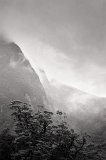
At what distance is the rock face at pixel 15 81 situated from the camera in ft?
402

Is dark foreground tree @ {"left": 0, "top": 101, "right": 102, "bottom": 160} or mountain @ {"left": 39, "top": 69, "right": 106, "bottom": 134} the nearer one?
dark foreground tree @ {"left": 0, "top": 101, "right": 102, "bottom": 160}

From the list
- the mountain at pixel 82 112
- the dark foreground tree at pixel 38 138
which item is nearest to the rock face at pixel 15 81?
the mountain at pixel 82 112

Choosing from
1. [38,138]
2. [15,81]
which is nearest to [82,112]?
[15,81]

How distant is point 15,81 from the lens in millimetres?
143125

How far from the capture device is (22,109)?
24.3 m

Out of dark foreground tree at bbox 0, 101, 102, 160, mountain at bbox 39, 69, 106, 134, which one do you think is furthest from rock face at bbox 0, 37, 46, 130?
dark foreground tree at bbox 0, 101, 102, 160

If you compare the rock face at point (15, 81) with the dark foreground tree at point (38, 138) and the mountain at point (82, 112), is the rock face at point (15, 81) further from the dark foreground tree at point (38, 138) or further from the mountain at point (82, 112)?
the dark foreground tree at point (38, 138)

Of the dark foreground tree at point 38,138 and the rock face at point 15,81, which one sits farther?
the rock face at point 15,81

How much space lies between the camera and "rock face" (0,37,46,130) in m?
122

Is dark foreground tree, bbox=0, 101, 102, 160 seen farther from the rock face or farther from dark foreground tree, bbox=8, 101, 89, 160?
the rock face

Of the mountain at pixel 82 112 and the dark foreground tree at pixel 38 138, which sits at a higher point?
the mountain at pixel 82 112

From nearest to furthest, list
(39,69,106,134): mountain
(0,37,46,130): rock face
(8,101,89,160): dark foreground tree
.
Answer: (8,101,89,160): dark foreground tree → (0,37,46,130): rock face → (39,69,106,134): mountain

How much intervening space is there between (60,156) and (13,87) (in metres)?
112

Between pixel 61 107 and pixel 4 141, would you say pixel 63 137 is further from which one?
pixel 61 107
